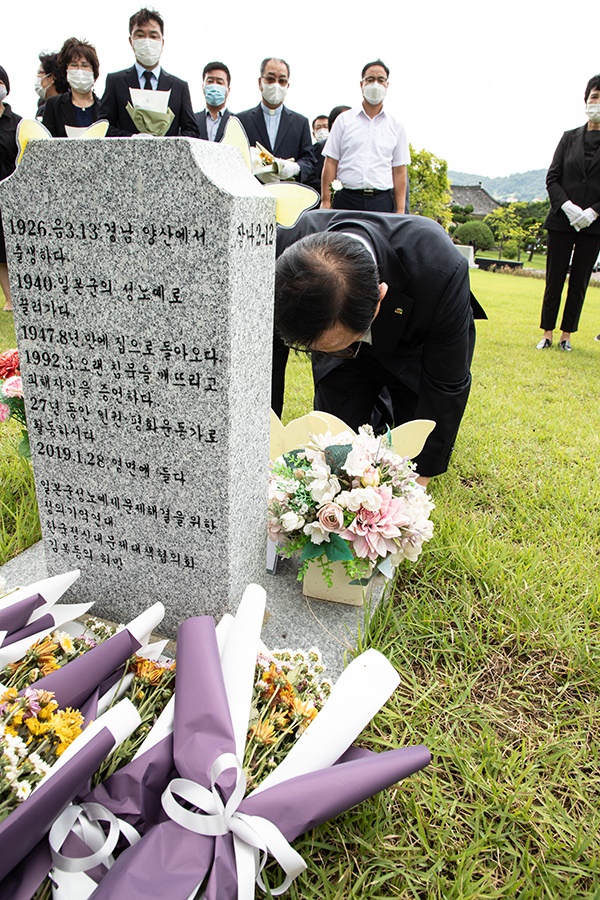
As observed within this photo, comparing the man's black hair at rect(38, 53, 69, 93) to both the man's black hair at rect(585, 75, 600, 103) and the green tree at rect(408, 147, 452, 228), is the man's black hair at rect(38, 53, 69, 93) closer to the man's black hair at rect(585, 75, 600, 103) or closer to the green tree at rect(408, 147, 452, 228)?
the man's black hair at rect(585, 75, 600, 103)

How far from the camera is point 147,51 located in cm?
439

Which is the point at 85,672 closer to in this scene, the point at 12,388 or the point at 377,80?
the point at 12,388

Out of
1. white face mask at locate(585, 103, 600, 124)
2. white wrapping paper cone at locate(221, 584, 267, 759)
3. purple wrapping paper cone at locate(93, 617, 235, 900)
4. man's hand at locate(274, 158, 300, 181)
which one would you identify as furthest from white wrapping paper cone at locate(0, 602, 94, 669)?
white face mask at locate(585, 103, 600, 124)

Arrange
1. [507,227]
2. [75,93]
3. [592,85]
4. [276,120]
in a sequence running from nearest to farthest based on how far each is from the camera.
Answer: [75,93]
[276,120]
[592,85]
[507,227]

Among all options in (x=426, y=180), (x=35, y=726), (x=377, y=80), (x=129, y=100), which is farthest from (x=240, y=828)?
(x=426, y=180)

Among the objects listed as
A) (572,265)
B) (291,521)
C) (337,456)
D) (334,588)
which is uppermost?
(572,265)

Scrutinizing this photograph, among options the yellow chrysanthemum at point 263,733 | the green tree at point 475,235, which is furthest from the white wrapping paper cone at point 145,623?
the green tree at point 475,235

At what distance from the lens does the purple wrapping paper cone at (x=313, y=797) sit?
110cm

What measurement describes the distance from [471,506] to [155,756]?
191cm

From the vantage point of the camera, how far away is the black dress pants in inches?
222

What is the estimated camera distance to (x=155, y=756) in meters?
1.25

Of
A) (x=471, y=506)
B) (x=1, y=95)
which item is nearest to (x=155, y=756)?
(x=471, y=506)

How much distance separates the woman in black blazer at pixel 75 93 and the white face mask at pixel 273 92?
4.19 ft

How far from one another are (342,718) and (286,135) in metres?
4.79
